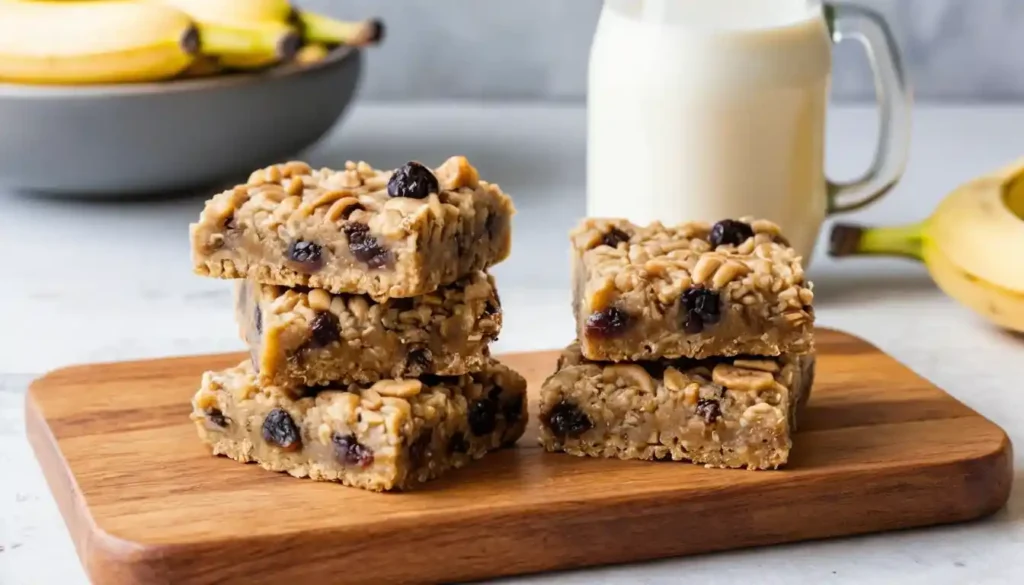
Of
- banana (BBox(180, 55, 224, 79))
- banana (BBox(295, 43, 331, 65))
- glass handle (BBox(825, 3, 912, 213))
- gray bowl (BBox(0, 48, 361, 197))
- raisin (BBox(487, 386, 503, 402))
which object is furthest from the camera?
banana (BBox(295, 43, 331, 65))

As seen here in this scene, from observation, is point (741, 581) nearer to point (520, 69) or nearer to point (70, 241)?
point (70, 241)

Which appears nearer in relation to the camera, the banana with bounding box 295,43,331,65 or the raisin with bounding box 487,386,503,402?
the raisin with bounding box 487,386,503,402

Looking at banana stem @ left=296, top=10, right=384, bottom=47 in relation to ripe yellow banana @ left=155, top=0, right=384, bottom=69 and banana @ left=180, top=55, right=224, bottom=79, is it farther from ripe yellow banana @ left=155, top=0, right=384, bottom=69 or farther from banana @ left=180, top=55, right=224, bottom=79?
banana @ left=180, top=55, right=224, bottom=79

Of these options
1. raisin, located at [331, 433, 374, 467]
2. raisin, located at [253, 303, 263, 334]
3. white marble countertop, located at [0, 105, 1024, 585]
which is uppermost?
raisin, located at [253, 303, 263, 334]

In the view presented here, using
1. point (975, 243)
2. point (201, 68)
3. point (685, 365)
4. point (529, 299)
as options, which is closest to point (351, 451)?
point (685, 365)

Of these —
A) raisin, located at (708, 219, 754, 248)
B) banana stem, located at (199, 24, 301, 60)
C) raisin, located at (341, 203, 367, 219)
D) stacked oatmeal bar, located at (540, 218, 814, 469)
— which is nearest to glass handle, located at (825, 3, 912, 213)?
raisin, located at (708, 219, 754, 248)

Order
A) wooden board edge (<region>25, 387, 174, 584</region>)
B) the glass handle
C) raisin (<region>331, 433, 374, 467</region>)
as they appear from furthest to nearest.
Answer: the glass handle
raisin (<region>331, 433, 374, 467</region>)
wooden board edge (<region>25, 387, 174, 584</region>)

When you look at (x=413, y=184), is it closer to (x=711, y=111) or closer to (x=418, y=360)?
(x=418, y=360)
